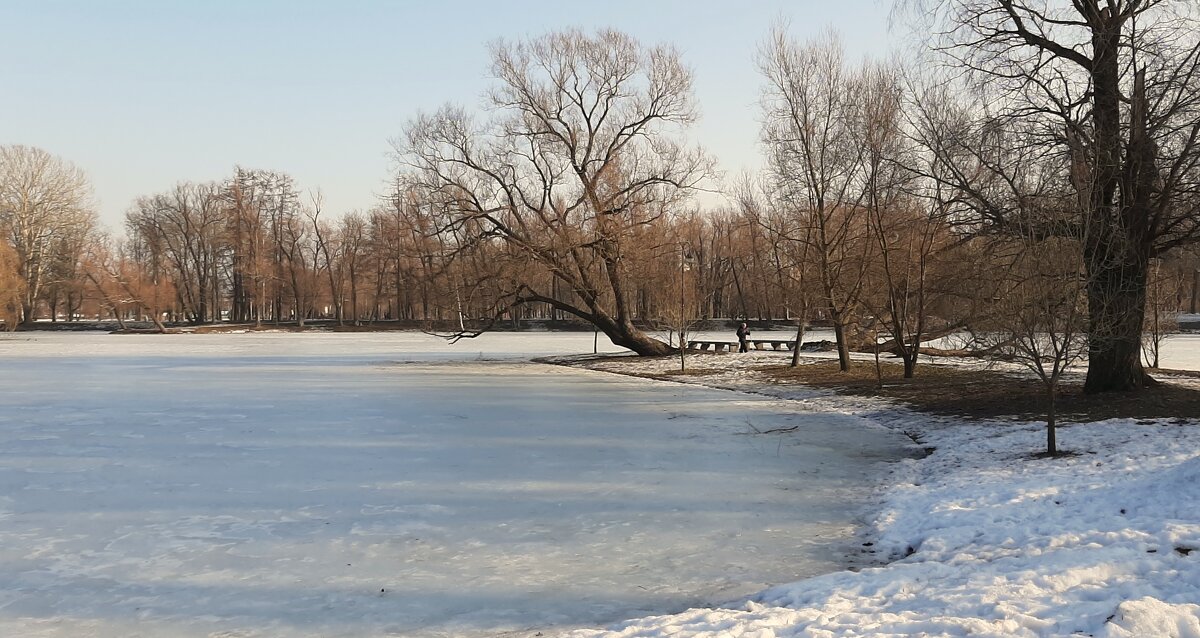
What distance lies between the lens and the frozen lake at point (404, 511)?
18.1 feet

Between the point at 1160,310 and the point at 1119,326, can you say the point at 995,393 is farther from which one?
the point at 1160,310

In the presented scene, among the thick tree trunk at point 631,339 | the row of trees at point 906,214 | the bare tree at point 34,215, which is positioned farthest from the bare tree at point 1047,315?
the bare tree at point 34,215

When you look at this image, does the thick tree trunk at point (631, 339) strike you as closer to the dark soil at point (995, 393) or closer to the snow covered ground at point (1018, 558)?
the dark soil at point (995, 393)

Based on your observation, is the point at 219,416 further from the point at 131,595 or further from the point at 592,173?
the point at 592,173

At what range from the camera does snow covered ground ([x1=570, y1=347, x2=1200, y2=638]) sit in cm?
446

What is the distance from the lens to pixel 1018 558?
5.83 metres

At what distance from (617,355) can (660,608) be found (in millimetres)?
27736

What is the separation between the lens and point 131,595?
5.72m

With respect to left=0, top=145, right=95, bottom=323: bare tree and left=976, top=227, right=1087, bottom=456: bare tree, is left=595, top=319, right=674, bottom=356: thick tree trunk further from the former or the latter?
left=0, top=145, right=95, bottom=323: bare tree

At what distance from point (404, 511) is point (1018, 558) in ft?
18.1

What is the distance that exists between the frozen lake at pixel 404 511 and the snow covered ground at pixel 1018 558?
1.95 ft

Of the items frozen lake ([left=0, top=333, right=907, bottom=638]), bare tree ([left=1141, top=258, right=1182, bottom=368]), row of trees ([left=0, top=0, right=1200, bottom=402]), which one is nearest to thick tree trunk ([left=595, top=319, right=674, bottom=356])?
row of trees ([left=0, top=0, right=1200, bottom=402])

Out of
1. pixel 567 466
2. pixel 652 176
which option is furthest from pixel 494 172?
pixel 567 466

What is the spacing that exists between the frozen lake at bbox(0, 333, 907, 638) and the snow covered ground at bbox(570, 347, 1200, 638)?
593 mm
